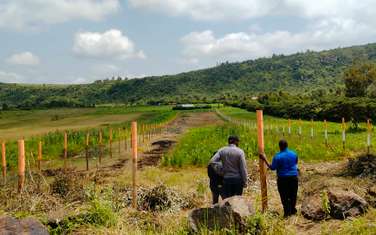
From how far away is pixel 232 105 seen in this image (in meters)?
112

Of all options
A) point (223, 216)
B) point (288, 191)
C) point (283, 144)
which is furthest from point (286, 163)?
point (223, 216)

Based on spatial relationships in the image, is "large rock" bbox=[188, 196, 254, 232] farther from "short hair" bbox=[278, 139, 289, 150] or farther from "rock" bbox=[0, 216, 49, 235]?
"rock" bbox=[0, 216, 49, 235]

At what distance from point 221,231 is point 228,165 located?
1.99 meters

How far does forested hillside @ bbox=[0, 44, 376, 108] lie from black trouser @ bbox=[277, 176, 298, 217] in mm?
145489

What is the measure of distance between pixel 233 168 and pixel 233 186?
376mm

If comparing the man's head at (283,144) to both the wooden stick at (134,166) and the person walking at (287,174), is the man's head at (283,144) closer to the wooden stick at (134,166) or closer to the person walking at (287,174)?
the person walking at (287,174)

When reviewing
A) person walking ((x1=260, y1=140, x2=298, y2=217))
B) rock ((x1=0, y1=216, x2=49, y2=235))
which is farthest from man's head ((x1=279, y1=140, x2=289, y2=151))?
rock ((x1=0, y1=216, x2=49, y2=235))

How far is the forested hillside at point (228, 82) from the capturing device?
537 ft

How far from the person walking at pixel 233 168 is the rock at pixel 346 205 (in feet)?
5.63

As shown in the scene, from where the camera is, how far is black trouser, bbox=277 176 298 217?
995cm

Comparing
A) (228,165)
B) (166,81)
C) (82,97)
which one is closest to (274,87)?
(166,81)

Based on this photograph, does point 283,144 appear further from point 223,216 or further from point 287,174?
point 223,216

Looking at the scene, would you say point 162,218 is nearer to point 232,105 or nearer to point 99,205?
point 99,205

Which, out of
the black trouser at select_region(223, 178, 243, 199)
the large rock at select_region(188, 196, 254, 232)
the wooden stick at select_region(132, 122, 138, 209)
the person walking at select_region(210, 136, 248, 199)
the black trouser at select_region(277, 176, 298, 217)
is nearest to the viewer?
the large rock at select_region(188, 196, 254, 232)
